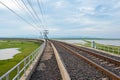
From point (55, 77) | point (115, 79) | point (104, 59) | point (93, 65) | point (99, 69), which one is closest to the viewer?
point (115, 79)

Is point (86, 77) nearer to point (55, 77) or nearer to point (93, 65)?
point (55, 77)

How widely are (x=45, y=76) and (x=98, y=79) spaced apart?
122 inches

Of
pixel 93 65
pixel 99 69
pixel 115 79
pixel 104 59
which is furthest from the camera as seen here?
pixel 104 59

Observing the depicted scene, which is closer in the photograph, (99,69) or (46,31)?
(99,69)

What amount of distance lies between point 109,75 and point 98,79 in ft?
2.53

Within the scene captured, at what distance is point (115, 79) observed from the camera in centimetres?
991

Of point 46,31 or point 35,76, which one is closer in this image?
point 35,76

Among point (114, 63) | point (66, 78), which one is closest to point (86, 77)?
point (66, 78)

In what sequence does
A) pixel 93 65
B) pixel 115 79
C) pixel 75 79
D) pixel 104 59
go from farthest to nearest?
pixel 104 59 < pixel 93 65 < pixel 75 79 < pixel 115 79

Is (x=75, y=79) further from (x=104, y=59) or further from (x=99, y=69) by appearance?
(x=104, y=59)

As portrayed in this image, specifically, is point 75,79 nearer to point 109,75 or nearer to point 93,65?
point 109,75

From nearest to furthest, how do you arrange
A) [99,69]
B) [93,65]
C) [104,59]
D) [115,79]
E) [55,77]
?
[115,79] < [55,77] < [99,69] < [93,65] < [104,59]

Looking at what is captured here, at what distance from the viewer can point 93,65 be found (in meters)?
14.8

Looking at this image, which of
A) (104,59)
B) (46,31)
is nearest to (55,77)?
(104,59)
